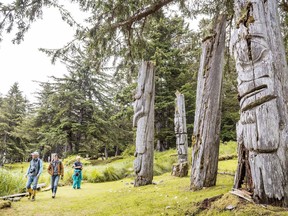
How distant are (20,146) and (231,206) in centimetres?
2550

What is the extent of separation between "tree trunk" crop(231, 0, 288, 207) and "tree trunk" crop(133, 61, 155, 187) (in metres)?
3.82

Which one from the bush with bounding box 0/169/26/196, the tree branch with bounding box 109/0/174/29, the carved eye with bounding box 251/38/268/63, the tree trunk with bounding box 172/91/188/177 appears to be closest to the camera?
the carved eye with bounding box 251/38/268/63

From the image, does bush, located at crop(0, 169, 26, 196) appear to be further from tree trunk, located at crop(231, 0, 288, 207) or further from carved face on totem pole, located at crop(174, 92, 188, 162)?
tree trunk, located at crop(231, 0, 288, 207)

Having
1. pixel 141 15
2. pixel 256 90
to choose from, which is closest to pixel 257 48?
pixel 256 90

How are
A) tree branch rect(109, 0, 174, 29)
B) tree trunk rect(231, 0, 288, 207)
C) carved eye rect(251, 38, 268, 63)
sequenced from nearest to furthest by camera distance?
1. tree trunk rect(231, 0, 288, 207)
2. carved eye rect(251, 38, 268, 63)
3. tree branch rect(109, 0, 174, 29)

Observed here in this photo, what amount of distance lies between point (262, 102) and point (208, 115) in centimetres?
225

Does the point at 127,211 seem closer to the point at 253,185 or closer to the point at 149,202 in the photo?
the point at 149,202

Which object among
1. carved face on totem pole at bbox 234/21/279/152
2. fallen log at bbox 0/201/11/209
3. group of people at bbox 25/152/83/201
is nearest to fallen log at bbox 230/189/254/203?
carved face on totem pole at bbox 234/21/279/152

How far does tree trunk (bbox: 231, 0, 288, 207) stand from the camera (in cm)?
244

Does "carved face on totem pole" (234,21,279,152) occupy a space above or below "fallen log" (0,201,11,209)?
above

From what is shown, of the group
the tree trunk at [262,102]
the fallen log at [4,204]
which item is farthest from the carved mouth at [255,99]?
the fallen log at [4,204]

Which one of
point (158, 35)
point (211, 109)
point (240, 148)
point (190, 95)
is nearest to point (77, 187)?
point (211, 109)

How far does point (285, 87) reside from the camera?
2750 mm

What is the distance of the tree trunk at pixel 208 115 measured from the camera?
4684 millimetres
